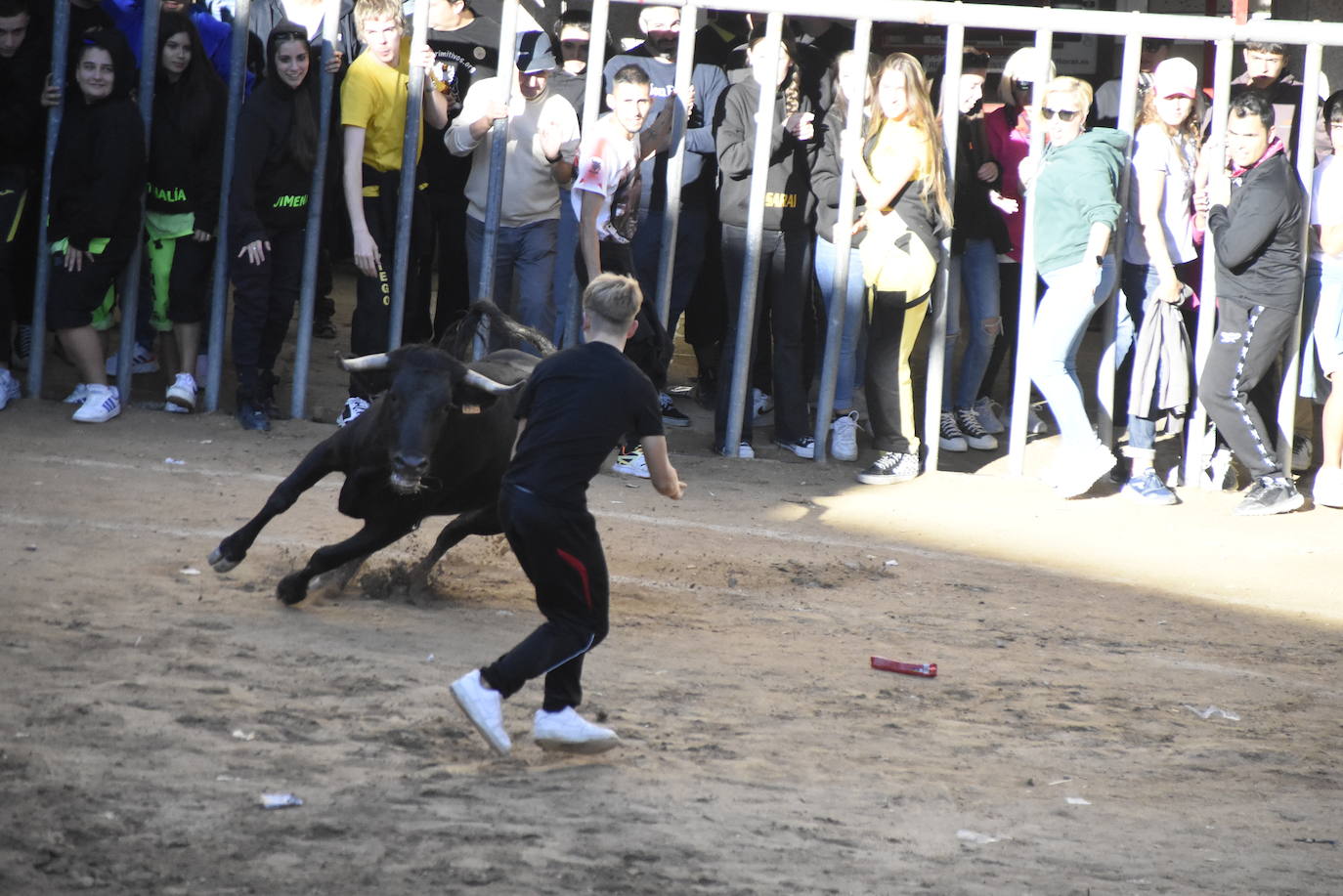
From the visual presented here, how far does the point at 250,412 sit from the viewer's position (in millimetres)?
10641

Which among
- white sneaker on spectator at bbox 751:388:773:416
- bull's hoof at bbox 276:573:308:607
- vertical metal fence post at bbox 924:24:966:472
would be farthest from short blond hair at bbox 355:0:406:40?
bull's hoof at bbox 276:573:308:607

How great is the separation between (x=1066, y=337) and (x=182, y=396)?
222 inches

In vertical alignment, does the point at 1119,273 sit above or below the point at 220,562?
above

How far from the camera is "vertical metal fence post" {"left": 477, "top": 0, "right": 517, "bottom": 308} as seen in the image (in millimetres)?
10625

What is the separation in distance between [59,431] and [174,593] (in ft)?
11.2

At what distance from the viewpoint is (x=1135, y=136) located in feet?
35.3

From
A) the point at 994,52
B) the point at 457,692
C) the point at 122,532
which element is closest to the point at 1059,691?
the point at 457,692

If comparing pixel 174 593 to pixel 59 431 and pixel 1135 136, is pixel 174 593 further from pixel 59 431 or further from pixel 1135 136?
pixel 1135 136

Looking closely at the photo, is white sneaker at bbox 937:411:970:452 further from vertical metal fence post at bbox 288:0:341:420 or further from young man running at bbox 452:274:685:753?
young man running at bbox 452:274:685:753

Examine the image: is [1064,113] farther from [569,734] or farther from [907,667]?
[569,734]

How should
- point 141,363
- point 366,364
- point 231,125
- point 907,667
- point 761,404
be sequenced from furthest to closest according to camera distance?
point 761,404 < point 141,363 < point 231,125 < point 366,364 < point 907,667

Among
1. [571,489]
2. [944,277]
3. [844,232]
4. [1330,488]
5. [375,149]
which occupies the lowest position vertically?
[1330,488]

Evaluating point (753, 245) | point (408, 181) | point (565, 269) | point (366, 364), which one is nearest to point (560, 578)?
point (366, 364)

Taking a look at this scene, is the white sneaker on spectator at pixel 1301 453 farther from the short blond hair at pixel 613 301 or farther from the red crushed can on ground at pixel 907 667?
the short blond hair at pixel 613 301
